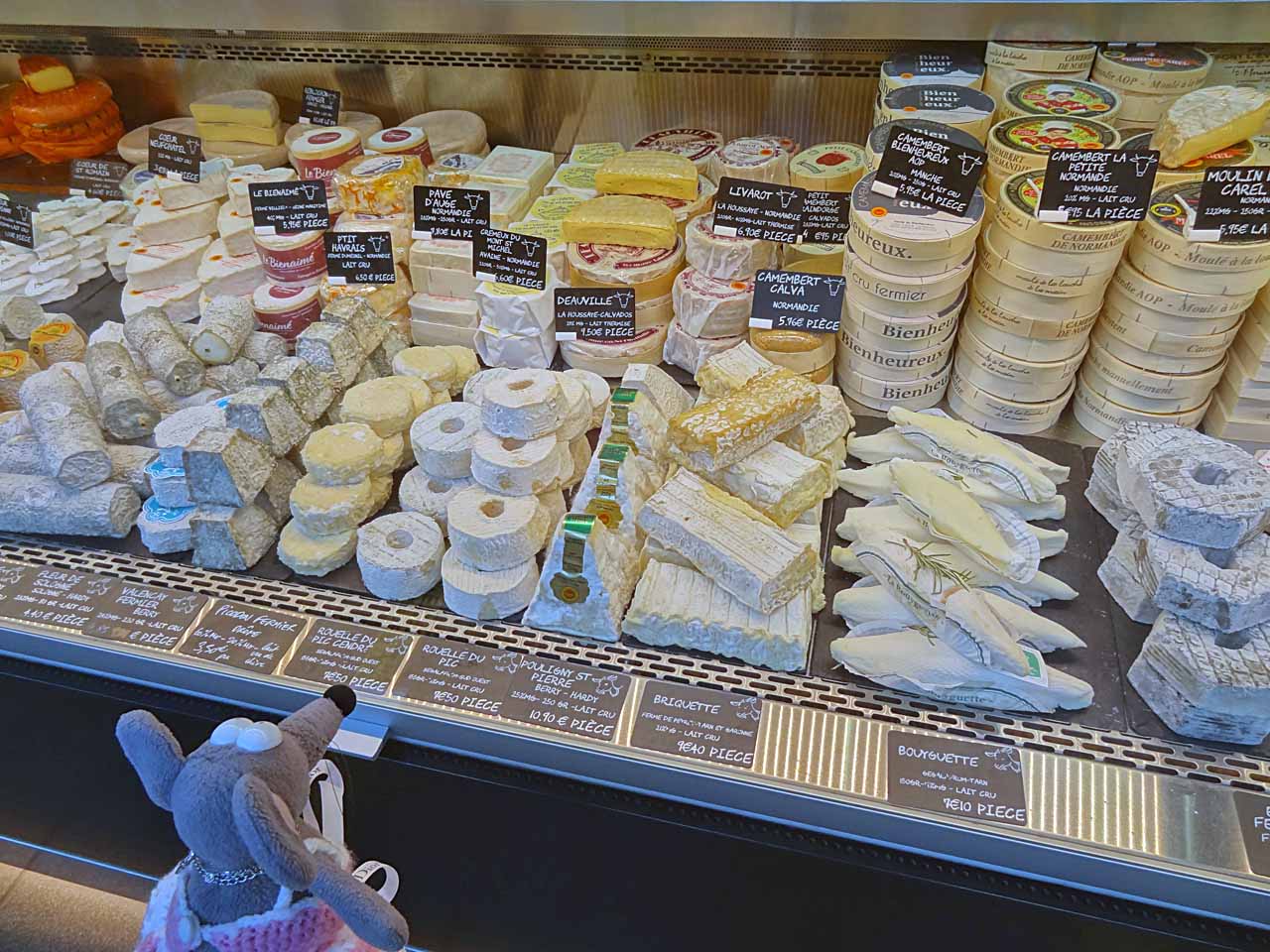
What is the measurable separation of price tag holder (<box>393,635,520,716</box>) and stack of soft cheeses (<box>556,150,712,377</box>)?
32.4 inches

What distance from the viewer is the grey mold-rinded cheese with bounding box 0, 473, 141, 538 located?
1.77m

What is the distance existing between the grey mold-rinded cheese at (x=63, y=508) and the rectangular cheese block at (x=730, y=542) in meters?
1.04

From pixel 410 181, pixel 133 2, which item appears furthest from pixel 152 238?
pixel 410 181

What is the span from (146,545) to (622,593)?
95 centimetres

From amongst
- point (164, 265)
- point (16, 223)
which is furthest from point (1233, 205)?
point (16, 223)

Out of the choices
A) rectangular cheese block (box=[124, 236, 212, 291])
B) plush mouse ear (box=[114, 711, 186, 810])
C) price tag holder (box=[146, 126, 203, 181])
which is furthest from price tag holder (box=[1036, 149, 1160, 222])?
price tag holder (box=[146, 126, 203, 181])

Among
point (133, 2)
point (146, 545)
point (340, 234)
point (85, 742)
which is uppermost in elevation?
point (133, 2)

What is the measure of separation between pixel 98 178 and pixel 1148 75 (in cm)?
285

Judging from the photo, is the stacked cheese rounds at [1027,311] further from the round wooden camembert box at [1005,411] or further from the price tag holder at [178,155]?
the price tag holder at [178,155]

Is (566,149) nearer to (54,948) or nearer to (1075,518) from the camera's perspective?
(1075,518)

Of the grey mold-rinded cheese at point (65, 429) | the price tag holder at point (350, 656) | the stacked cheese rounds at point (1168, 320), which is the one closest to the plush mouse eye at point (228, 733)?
the price tag holder at point (350, 656)

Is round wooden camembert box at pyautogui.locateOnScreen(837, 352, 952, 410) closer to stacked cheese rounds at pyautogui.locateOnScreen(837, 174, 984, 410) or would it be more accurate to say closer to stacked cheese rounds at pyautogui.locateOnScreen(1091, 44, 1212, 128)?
stacked cheese rounds at pyautogui.locateOnScreen(837, 174, 984, 410)

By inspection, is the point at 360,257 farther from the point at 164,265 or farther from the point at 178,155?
the point at 178,155

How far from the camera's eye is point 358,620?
1.62m
